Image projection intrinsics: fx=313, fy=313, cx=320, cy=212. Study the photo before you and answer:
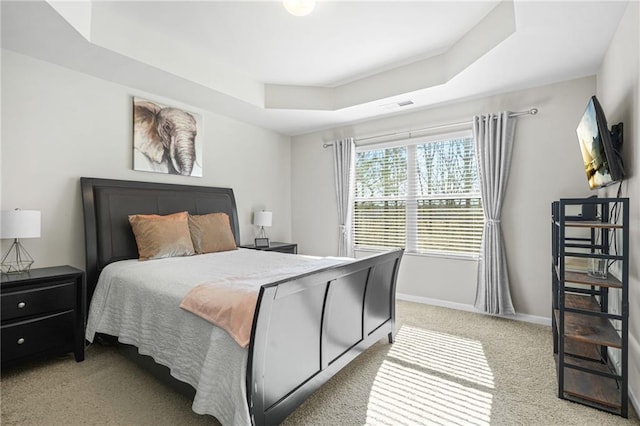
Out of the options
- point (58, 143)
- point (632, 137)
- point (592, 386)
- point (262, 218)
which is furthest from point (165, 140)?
point (592, 386)

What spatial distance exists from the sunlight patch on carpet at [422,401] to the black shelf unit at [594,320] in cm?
59

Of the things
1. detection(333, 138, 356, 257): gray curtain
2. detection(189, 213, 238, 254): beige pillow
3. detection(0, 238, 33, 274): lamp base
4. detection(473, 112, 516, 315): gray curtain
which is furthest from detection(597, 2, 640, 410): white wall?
detection(0, 238, 33, 274): lamp base

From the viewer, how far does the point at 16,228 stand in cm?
224

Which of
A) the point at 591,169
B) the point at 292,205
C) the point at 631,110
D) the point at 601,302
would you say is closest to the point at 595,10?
the point at 631,110

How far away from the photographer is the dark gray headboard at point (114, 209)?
2.86 meters

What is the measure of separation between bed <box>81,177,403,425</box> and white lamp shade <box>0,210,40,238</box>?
54cm

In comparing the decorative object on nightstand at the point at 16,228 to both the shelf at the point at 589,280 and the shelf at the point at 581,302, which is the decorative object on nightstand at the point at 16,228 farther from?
the shelf at the point at 581,302

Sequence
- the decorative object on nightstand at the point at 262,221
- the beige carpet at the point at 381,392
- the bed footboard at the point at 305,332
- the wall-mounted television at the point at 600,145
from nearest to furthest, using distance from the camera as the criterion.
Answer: the bed footboard at the point at 305,332 → the beige carpet at the point at 381,392 → the wall-mounted television at the point at 600,145 → the decorative object on nightstand at the point at 262,221

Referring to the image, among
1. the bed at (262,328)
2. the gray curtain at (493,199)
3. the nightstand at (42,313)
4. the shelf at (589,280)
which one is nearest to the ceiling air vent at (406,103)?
the gray curtain at (493,199)

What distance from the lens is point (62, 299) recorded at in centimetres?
240

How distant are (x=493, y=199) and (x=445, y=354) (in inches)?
71.9

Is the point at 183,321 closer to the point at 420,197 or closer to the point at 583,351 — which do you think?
the point at 583,351

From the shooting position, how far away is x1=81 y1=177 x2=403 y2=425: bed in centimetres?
147

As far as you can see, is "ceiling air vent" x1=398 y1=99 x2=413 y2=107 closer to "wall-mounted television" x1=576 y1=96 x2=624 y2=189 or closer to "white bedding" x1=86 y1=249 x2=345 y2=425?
"wall-mounted television" x1=576 y1=96 x2=624 y2=189
